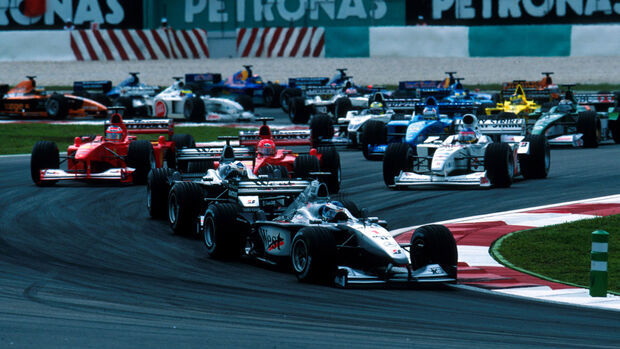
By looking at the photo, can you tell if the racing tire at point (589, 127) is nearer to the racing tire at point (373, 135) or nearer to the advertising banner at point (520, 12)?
the racing tire at point (373, 135)

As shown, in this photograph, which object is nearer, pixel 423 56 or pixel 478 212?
pixel 478 212

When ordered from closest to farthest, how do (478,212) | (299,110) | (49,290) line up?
(49,290) < (478,212) < (299,110)

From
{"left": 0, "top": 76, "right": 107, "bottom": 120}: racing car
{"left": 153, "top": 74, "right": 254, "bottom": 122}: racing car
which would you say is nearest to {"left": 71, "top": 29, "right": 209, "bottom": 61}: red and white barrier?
{"left": 0, "top": 76, "right": 107, "bottom": 120}: racing car

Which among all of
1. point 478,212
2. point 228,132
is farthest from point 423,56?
point 478,212

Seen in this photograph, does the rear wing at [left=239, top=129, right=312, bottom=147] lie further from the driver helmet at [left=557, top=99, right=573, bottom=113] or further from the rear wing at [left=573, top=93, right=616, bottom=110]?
the rear wing at [left=573, top=93, right=616, bottom=110]

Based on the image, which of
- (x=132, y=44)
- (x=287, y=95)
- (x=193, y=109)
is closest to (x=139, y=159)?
(x=193, y=109)

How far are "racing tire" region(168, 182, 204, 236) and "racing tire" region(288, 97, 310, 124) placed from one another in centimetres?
2121

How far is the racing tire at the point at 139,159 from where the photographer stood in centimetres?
2056

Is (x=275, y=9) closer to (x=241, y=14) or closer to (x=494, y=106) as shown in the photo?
(x=241, y=14)

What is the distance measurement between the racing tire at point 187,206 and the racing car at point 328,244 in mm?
1229

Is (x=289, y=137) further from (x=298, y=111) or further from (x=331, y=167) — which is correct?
(x=298, y=111)

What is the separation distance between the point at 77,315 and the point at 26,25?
149ft

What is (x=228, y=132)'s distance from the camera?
3331 centimetres

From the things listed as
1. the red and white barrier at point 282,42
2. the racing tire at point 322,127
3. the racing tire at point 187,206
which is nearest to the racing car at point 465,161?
the racing tire at point 187,206
